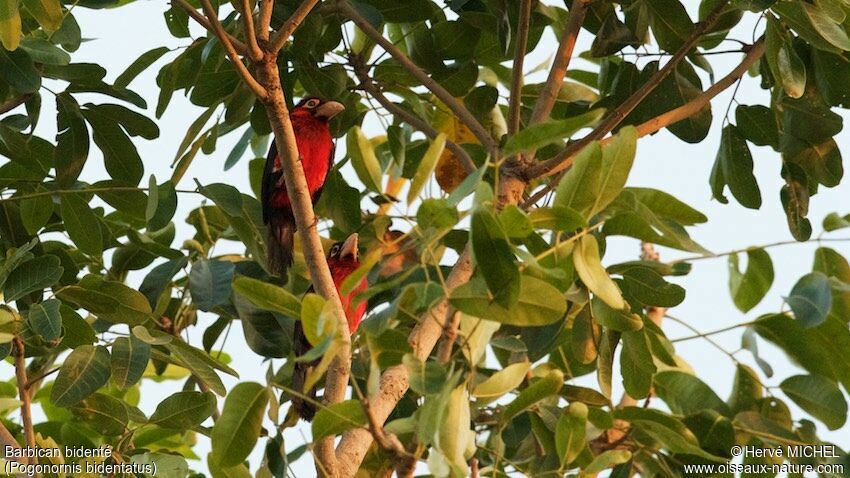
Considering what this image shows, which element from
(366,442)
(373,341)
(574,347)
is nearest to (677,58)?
(574,347)

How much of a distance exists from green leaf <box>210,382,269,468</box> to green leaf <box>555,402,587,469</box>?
0.64 m

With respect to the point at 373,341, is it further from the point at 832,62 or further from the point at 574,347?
the point at 832,62

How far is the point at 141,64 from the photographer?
3535 mm

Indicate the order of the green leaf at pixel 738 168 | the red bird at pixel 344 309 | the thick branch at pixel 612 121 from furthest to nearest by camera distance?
1. the red bird at pixel 344 309
2. the green leaf at pixel 738 168
3. the thick branch at pixel 612 121

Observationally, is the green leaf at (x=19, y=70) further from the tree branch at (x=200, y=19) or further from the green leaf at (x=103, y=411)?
the green leaf at (x=103, y=411)

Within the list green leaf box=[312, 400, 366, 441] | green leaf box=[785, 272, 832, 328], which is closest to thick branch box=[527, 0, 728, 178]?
green leaf box=[785, 272, 832, 328]

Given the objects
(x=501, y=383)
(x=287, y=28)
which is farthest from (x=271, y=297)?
(x=287, y=28)

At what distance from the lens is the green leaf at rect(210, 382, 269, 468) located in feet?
7.01

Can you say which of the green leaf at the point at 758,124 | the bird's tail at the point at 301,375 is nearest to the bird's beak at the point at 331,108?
the bird's tail at the point at 301,375

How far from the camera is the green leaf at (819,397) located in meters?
2.69

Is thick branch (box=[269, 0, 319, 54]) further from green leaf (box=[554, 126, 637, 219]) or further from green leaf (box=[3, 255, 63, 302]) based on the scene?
green leaf (box=[554, 126, 637, 219])

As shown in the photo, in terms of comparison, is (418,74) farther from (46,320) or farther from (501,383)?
(501,383)

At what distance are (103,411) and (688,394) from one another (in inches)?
66.2

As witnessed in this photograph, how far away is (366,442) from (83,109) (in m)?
1.49
